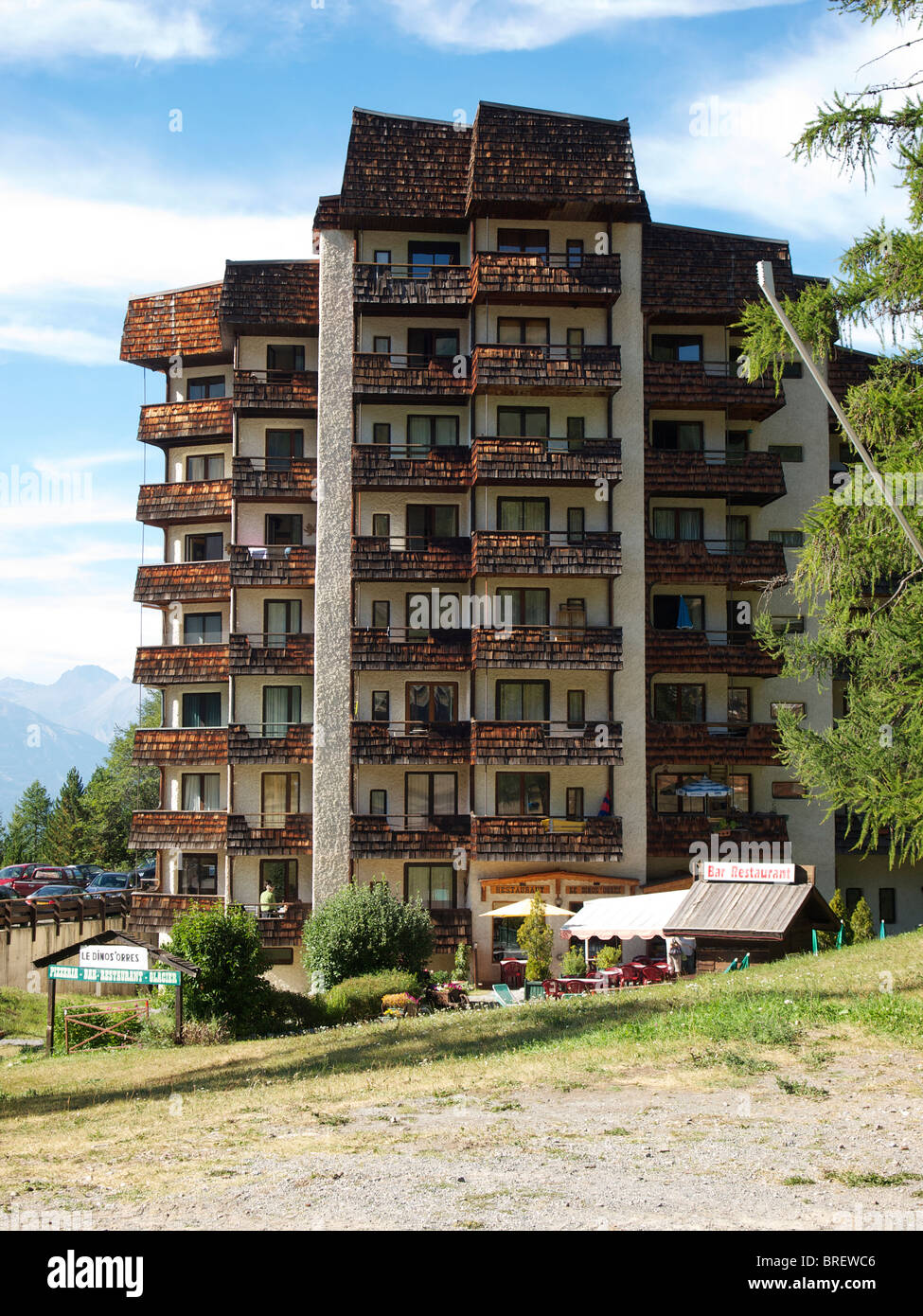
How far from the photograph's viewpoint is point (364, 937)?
34.9 meters

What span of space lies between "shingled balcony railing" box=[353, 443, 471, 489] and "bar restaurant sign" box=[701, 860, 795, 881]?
56.7 ft

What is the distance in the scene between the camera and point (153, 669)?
4331 cm

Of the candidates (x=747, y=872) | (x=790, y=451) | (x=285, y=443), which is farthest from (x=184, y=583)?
(x=747, y=872)

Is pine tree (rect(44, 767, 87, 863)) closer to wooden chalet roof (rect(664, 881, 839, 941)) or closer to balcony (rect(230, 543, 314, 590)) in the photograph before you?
balcony (rect(230, 543, 314, 590))

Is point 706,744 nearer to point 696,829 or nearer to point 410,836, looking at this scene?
point 696,829

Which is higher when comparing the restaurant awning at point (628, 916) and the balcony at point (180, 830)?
the balcony at point (180, 830)

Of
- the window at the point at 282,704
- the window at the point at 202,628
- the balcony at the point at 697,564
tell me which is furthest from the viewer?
the window at the point at 202,628

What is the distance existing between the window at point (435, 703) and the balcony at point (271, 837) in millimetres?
4981

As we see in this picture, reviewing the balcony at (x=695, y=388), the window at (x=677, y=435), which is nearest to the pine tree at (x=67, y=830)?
the window at (x=677, y=435)

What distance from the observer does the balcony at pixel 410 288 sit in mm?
42500

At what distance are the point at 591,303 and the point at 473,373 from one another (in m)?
5.02

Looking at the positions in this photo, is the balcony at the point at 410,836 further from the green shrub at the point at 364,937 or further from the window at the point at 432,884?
the green shrub at the point at 364,937

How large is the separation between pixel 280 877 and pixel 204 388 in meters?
18.0
